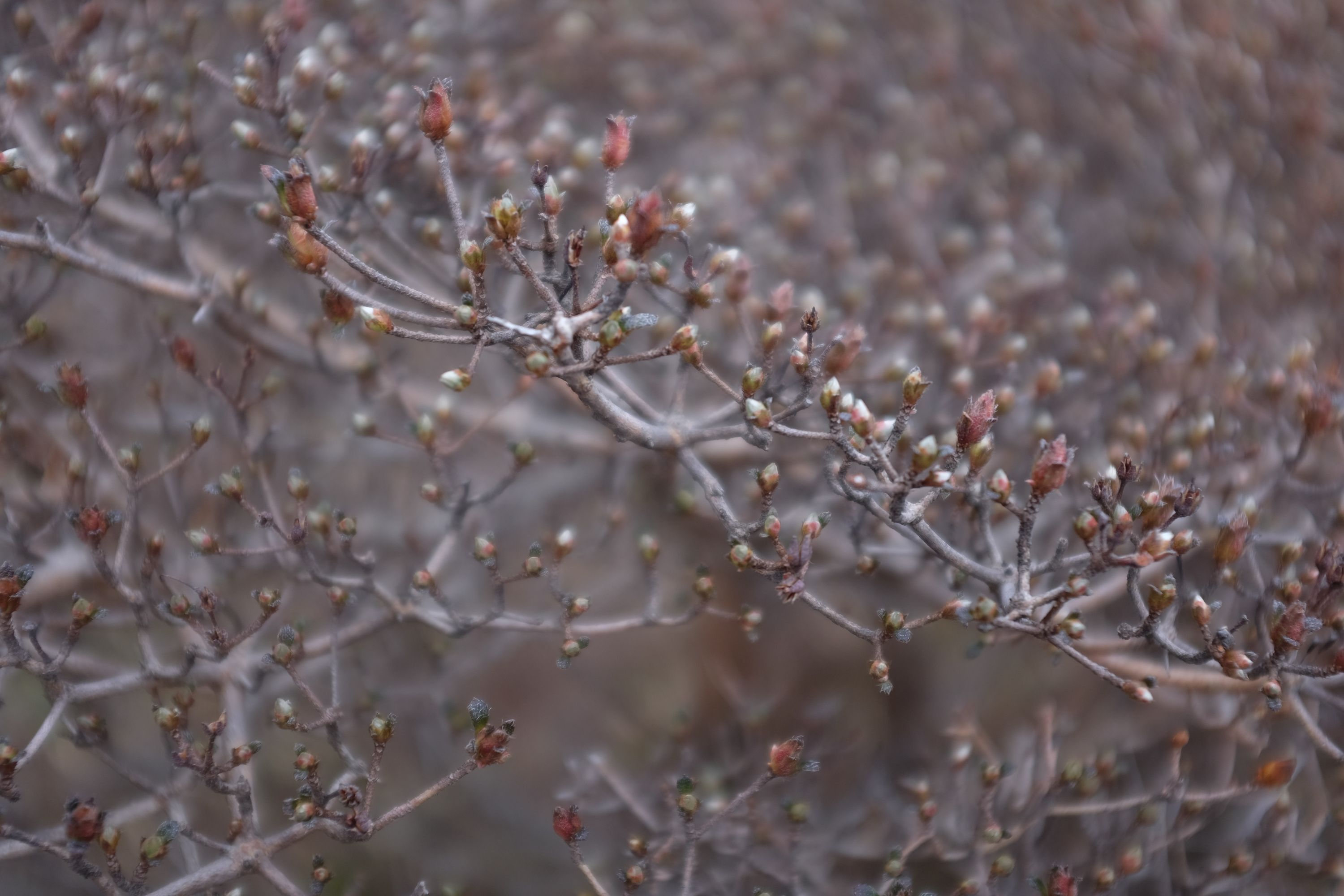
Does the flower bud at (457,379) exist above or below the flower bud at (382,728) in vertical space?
above

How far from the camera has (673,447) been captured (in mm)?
2359

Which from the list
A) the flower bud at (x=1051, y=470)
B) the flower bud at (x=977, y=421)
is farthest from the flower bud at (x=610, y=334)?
the flower bud at (x=1051, y=470)

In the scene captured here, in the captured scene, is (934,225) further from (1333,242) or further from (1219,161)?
(1333,242)

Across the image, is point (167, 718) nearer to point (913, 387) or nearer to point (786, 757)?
point (786, 757)

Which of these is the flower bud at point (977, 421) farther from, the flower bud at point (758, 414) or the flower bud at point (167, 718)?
the flower bud at point (167, 718)

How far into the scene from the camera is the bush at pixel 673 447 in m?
2.25

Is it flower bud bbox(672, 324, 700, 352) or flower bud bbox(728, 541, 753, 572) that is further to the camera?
flower bud bbox(728, 541, 753, 572)

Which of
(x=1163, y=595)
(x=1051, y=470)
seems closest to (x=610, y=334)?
(x=1051, y=470)

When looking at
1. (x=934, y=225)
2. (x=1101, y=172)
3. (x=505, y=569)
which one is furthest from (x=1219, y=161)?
(x=505, y=569)

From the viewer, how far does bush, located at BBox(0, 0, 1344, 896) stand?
88.5 inches

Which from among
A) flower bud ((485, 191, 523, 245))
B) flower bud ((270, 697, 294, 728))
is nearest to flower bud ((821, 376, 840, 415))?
flower bud ((485, 191, 523, 245))

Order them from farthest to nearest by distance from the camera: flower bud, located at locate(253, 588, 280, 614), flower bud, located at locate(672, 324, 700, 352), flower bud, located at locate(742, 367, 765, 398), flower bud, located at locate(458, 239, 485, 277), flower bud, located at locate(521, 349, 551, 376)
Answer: flower bud, located at locate(253, 588, 280, 614), flower bud, located at locate(742, 367, 765, 398), flower bud, located at locate(672, 324, 700, 352), flower bud, located at locate(458, 239, 485, 277), flower bud, located at locate(521, 349, 551, 376)

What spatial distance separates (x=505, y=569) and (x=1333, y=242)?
3939 millimetres

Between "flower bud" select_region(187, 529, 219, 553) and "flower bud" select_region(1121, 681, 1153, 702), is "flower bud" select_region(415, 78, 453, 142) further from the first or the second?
"flower bud" select_region(1121, 681, 1153, 702)
